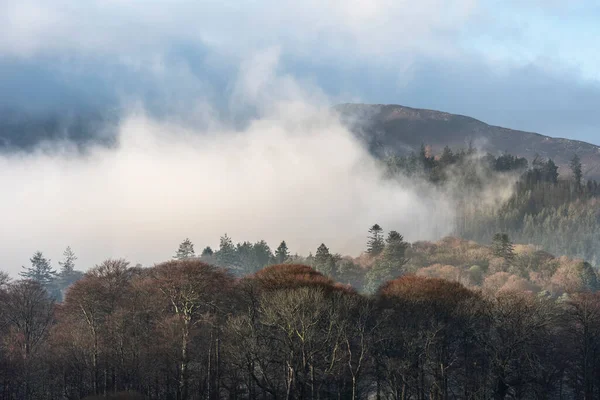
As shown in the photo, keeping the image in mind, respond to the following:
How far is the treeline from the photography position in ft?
238

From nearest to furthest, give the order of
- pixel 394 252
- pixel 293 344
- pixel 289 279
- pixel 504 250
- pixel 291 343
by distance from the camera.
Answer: pixel 291 343, pixel 293 344, pixel 289 279, pixel 394 252, pixel 504 250

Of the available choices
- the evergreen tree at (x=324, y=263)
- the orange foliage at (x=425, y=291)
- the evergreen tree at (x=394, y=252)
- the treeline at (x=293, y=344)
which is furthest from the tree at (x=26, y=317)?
the evergreen tree at (x=394, y=252)

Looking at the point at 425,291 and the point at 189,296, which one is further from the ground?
the point at 189,296

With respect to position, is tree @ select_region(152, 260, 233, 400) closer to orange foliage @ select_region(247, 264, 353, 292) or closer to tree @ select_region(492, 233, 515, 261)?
orange foliage @ select_region(247, 264, 353, 292)

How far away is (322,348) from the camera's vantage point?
72.4m

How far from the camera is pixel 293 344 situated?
69688 millimetres

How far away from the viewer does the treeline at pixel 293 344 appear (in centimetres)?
7250

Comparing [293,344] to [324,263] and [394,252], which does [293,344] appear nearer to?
[394,252]

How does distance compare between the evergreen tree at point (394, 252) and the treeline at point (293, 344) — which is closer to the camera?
the treeline at point (293, 344)

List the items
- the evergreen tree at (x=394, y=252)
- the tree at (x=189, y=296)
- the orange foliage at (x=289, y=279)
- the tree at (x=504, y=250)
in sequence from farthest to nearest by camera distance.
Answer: the tree at (x=504, y=250) < the evergreen tree at (x=394, y=252) < the orange foliage at (x=289, y=279) < the tree at (x=189, y=296)

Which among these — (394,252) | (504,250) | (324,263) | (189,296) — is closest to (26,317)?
(189,296)

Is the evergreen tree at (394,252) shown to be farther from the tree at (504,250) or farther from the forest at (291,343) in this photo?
the forest at (291,343)

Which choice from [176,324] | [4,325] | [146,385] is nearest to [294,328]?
[176,324]

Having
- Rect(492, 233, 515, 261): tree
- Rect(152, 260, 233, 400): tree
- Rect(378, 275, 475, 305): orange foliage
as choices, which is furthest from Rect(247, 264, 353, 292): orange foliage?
Rect(492, 233, 515, 261): tree
